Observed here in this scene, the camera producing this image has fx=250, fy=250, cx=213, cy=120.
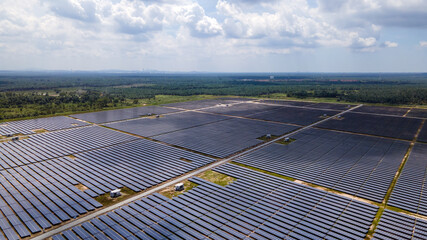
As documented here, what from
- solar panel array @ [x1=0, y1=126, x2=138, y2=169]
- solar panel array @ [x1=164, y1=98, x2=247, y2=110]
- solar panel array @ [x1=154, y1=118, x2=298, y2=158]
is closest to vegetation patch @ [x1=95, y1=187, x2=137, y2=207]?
solar panel array @ [x1=154, y1=118, x2=298, y2=158]

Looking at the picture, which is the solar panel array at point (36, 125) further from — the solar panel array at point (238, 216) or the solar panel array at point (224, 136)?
the solar panel array at point (238, 216)

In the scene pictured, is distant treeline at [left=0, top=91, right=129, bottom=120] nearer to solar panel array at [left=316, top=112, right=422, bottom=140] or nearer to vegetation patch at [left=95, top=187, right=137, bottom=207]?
vegetation patch at [left=95, top=187, right=137, bottom=207]

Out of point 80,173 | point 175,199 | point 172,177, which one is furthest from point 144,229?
point 80,173

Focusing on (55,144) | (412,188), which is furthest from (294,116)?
(55,144)

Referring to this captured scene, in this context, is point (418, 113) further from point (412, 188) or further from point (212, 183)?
point (212, 183)

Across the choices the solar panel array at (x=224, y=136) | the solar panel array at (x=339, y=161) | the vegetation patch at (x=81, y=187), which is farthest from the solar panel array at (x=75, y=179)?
the solar panel array at (x=339, y=161)

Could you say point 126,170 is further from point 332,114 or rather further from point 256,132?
point 332,114
